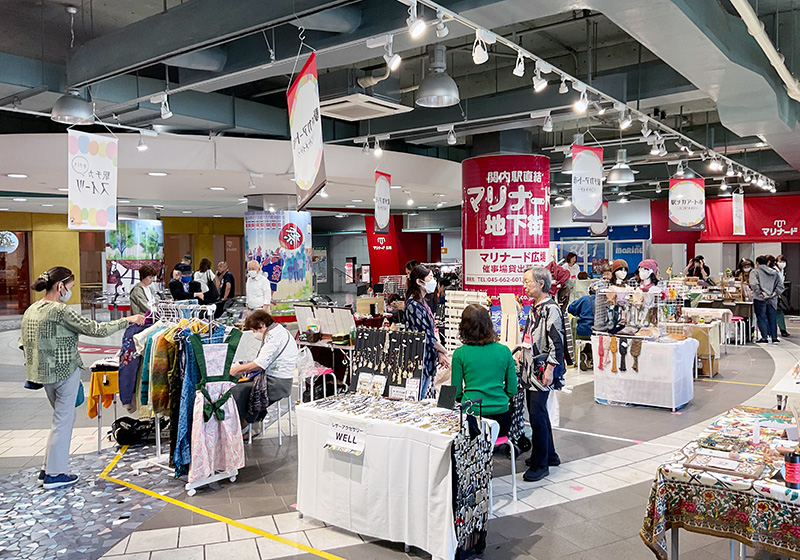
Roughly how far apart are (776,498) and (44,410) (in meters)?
7.18

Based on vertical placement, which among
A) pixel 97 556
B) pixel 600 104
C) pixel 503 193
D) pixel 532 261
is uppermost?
pixel 600 104

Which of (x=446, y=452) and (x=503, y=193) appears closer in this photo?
(x=446, y=452)

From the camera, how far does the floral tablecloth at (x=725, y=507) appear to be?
2.42 m

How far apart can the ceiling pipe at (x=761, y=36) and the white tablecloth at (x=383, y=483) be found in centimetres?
353

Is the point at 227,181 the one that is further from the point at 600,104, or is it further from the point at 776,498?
the point at 776,498

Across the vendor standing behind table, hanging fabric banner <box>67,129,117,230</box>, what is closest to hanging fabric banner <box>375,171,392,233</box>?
the vendor standing behind table

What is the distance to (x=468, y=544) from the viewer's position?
11.1 ft

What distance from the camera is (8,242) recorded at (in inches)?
750

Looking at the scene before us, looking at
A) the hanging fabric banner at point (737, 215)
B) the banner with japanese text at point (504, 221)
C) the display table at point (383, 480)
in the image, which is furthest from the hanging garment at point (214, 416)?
the hanging fabric banner at point (737, 215)

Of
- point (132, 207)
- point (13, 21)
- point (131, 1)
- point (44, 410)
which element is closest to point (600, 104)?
point (131, 1)

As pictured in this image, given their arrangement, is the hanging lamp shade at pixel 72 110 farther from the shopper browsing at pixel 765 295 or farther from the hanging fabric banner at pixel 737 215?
the hanging fabric banner at pixel 737 215

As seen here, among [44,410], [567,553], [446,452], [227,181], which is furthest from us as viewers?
[227,181]

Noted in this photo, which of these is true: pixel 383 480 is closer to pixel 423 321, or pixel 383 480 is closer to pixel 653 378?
pixel 423 321

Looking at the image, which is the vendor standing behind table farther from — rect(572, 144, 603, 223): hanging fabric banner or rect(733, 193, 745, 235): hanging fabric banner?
rect(733, 193, 745, 235): hanging fabric banner
